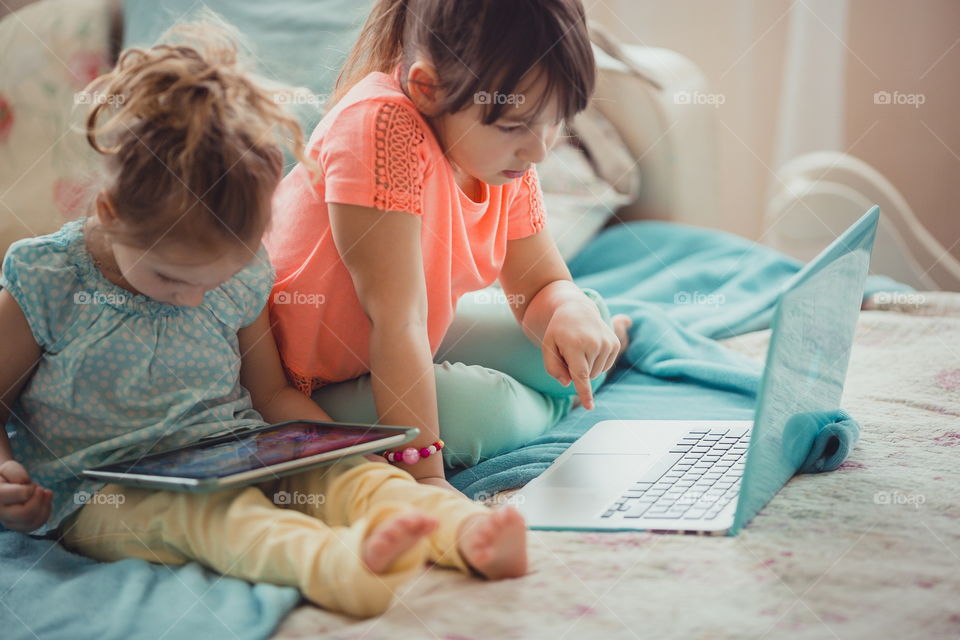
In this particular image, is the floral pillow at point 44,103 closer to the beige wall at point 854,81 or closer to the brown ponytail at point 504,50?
the brown ponytail at point 504,50

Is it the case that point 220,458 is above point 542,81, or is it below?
below

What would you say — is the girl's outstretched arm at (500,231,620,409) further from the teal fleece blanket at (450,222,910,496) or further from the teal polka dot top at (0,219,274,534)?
the teal polka dot top at (0,219,274,534)

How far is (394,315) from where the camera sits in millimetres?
919

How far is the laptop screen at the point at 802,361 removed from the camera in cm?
75

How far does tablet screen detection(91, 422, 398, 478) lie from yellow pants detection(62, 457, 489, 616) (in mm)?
29

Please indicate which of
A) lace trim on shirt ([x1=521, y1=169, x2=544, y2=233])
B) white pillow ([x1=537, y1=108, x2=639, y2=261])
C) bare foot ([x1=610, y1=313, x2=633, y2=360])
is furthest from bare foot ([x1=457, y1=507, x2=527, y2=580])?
white pillow ([x1=537, y1=108, x2=639, y2=261])

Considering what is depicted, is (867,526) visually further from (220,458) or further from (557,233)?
(557,233)

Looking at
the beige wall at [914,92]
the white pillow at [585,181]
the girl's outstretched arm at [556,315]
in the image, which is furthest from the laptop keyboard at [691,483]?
the beige wall at [914,92]

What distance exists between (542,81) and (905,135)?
1713mm

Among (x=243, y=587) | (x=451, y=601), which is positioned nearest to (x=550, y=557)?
(x=451, y=601)

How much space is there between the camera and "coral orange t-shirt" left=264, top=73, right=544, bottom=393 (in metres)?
0.93

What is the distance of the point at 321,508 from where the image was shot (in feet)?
2.67

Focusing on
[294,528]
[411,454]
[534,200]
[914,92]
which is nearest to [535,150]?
[534,200]

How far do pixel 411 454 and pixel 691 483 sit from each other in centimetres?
26
